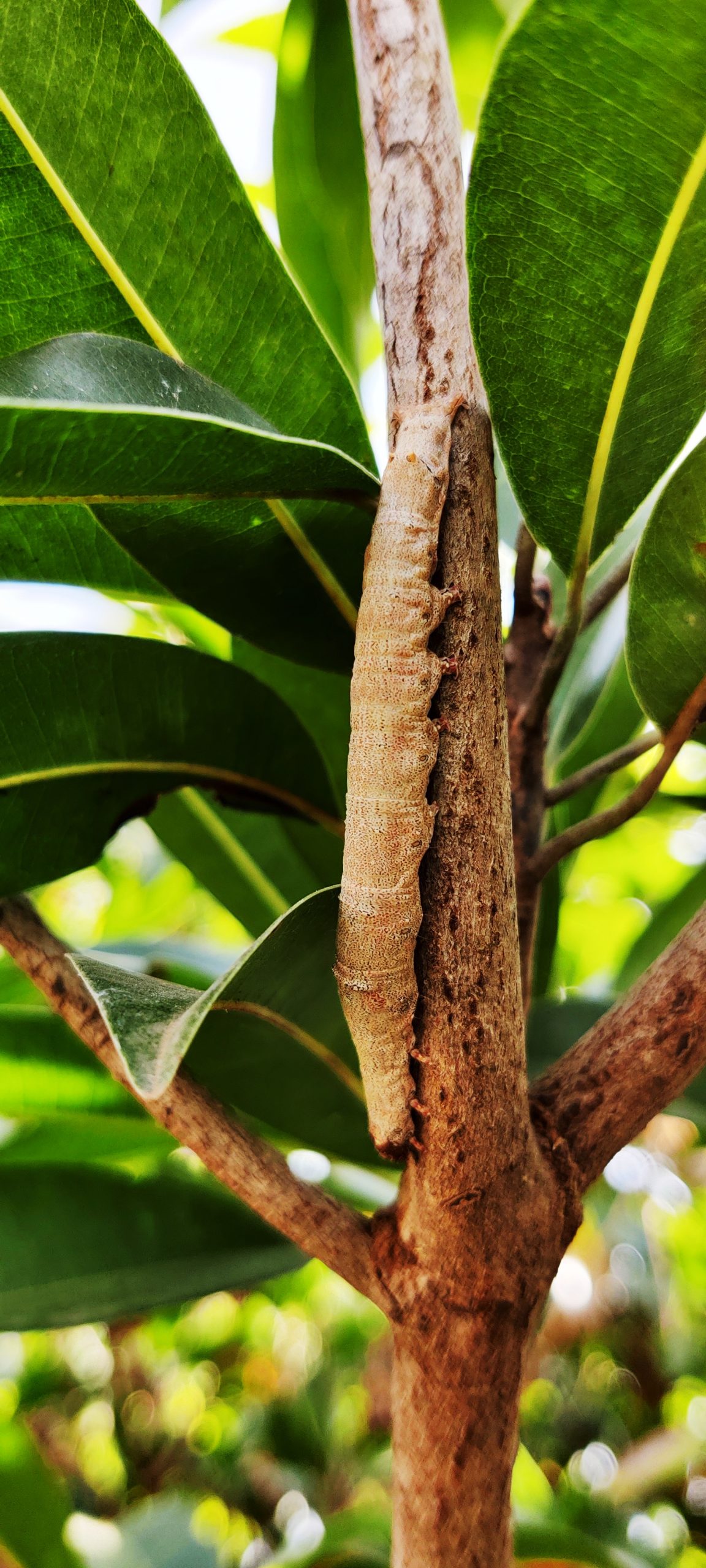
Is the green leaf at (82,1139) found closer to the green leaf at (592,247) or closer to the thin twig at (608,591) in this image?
the thin twig at (608,591)

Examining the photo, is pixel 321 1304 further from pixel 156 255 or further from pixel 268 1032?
pixel 156 255

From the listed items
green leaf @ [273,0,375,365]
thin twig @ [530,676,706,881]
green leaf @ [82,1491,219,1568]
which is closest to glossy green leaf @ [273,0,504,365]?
green leaf @ [273,0,375,365]

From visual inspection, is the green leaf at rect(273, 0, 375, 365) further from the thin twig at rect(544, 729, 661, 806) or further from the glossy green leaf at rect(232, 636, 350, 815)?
the thin twig at rect(544, 729, 661, 806)

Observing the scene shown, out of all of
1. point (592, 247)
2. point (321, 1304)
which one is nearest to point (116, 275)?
point (592, 247)

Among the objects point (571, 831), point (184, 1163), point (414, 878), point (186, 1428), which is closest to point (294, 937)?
point (414, 878)

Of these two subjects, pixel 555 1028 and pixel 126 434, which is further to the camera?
pixel 555 1028

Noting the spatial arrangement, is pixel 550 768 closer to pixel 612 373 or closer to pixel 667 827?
pixel 612 373
